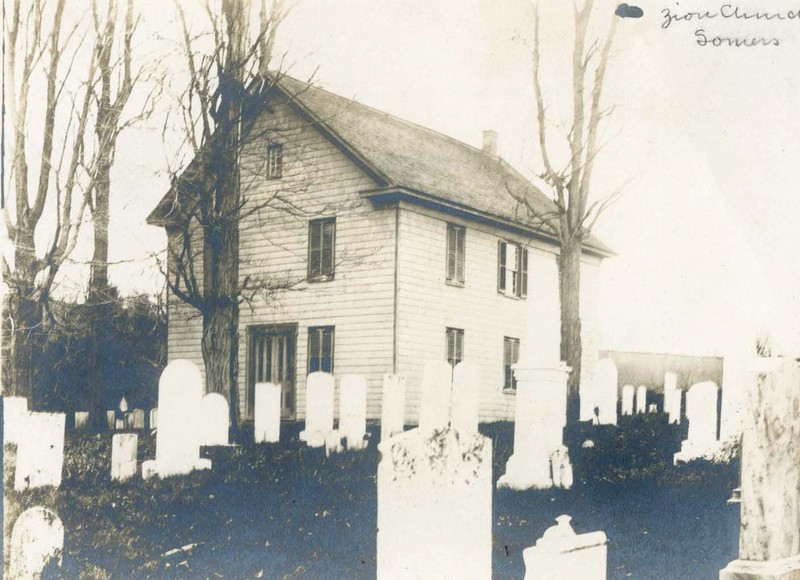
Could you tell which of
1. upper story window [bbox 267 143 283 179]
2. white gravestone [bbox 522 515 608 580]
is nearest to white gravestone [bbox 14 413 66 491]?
upper story window [bbox 267 143 283 179]

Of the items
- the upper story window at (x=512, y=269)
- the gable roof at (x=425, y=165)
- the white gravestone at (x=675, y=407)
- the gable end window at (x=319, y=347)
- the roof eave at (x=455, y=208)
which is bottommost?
the white gravestone at (x=675, y=407)

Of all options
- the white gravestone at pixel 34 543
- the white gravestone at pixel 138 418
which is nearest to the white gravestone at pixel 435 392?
the white gravestone at pixel 138 418

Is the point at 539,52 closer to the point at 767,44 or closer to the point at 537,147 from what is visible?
the point at 537,147

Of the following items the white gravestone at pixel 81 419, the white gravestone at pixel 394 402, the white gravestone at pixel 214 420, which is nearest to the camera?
the white gravestone at pixel 394 402

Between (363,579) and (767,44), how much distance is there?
4076mm

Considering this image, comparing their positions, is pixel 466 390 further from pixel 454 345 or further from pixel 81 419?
pixel 81 419

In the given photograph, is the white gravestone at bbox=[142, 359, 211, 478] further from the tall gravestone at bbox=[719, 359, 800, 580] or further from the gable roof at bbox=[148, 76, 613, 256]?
the tall gravestone at bbox=[719, 359, 800, 580]

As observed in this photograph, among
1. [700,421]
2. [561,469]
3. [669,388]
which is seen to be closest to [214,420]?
[561,469]

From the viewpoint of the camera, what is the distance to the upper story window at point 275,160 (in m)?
6.40

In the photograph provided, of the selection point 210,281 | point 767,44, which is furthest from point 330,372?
point 767,44

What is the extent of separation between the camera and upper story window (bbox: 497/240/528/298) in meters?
6.09

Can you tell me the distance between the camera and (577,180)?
611 centimetres

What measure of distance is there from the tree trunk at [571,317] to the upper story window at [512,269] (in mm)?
233

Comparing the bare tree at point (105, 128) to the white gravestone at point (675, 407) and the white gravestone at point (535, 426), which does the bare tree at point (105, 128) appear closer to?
the white gravestone at point (535, 426)
